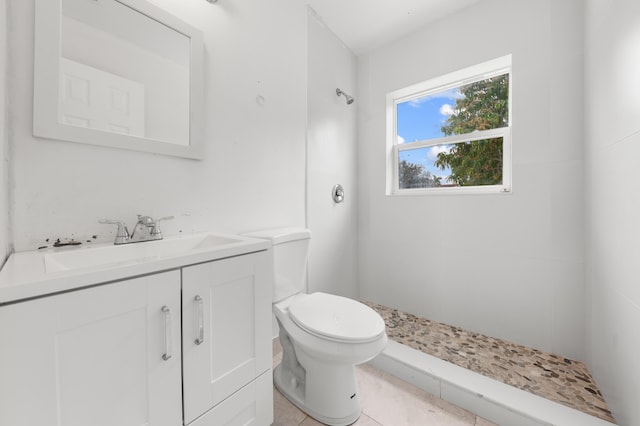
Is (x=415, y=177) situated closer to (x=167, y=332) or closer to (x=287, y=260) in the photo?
(x=287, y=260)

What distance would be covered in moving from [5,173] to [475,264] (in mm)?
2368

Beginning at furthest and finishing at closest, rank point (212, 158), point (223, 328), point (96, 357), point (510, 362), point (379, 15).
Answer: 1. point (379, 15)
2. point (510, 362)
3. point (212, 158)
4. point (223, 328)
5. point (96, 357)

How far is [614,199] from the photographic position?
43.8 inches

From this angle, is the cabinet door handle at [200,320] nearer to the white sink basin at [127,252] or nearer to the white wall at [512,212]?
the white sink basin at [127,252]

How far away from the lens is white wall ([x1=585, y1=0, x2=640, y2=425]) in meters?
0.95

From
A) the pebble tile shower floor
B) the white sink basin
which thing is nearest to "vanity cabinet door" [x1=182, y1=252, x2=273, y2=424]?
the white sink basin

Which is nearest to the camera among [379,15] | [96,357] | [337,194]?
[96,357]

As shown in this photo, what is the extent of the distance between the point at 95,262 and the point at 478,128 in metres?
2.33

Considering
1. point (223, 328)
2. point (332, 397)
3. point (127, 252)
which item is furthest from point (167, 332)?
point (332, 397)

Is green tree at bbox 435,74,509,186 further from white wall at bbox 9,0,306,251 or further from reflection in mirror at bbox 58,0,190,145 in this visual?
reflection in mirror at bbox 58,0,190,145

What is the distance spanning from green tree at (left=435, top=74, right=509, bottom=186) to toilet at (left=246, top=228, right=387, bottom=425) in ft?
4.43

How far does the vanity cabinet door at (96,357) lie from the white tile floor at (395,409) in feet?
2.14

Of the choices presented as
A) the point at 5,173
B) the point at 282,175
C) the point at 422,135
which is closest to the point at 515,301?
the point at 422,135

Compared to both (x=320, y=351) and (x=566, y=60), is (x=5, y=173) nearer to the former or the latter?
(x=320, y=351)
